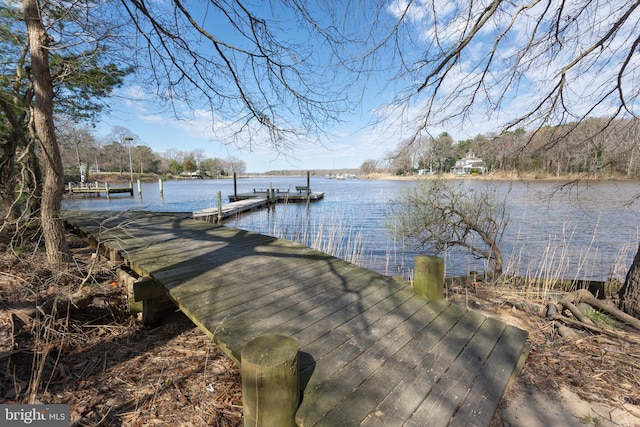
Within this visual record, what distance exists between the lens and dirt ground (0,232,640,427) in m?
1.89

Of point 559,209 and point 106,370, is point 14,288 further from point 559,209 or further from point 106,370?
point 559,209

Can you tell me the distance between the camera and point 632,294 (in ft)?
10.9

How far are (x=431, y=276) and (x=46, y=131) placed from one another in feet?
15.3

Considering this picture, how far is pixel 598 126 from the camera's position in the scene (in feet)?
12.1

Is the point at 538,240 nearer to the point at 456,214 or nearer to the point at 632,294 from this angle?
the point at 456,214

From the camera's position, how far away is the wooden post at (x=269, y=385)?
4.61ft

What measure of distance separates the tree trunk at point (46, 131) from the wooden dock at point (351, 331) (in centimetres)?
71

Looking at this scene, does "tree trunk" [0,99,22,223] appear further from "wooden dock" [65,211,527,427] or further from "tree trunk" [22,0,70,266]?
"wooden dock" [65,211,527,427]

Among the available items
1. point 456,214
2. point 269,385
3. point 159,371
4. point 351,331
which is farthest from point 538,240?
point 159,371

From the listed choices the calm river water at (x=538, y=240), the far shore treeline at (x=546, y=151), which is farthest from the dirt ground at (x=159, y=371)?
the calm river water at (x=538, y=240)

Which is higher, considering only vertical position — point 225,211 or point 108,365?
point 108,365

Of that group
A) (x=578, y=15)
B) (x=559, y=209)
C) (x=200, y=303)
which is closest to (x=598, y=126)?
(x=578, y=15)

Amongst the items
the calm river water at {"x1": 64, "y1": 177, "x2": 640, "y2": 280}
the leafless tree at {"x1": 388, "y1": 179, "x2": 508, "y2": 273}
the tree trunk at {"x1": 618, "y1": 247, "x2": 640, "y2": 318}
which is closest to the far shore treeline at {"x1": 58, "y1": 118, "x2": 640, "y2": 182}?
the calm river water at {"x1": 64, "y1": 177, "x2": 640, "y2": 280}

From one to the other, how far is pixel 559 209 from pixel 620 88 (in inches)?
625
